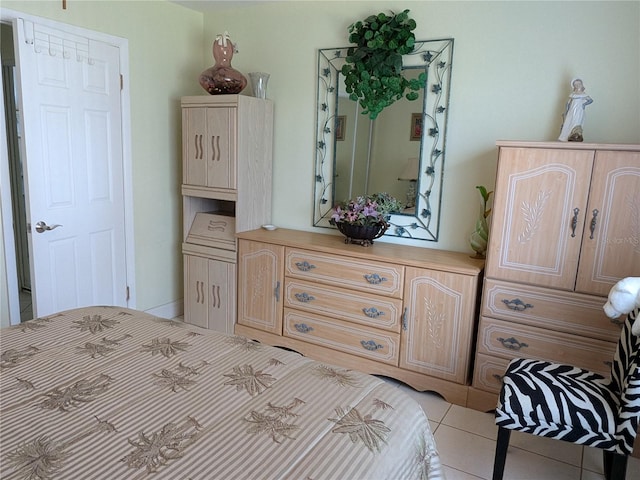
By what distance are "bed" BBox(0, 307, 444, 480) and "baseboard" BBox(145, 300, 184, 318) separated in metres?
1.91

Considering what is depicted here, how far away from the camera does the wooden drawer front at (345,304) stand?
111 inches

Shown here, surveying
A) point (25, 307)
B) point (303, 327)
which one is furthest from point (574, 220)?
point (25, 307)

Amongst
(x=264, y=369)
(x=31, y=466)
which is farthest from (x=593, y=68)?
(x=31, y=466)

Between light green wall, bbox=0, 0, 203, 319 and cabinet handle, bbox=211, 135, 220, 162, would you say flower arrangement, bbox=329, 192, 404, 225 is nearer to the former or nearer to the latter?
cabinet handle, bbox=211, 135, 220, 162

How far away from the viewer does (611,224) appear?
7.28 ft

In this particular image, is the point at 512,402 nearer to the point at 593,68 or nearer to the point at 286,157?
the point at 593,68

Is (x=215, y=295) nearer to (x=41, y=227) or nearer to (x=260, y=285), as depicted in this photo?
(x=260, y=285)

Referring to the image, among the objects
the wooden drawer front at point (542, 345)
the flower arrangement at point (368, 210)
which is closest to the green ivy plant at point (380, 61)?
the flower arrangement at point (368, 210)

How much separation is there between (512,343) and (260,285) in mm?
1655

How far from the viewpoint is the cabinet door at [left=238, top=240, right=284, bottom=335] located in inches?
126

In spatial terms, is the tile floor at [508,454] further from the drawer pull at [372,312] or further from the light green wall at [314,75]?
the light green wall at [314,75]

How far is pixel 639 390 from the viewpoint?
5.50ft

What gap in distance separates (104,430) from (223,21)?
3.28 m

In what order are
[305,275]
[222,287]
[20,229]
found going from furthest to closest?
[20,229], [222,287], [305,275]
